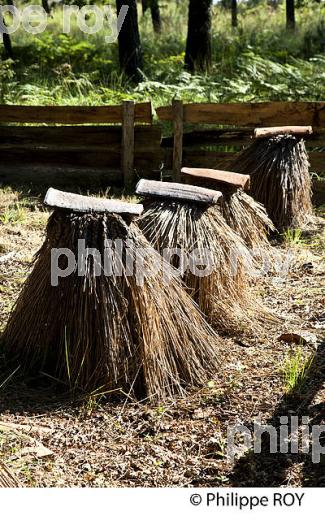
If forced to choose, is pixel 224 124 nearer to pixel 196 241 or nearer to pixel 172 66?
pixel 196 241

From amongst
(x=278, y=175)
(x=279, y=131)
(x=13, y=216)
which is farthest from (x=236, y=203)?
(x=13, y=216)

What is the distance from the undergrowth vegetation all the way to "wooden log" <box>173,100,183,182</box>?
1746 mm

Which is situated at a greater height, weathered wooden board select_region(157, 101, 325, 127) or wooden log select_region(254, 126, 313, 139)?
weathered wooden board select_region(157, 101, 325, 127)

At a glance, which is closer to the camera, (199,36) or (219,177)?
(219,177)

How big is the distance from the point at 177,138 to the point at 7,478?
5.86m

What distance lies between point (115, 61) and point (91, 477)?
11712 millimetres

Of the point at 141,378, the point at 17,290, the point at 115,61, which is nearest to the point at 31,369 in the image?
the point at 141,378

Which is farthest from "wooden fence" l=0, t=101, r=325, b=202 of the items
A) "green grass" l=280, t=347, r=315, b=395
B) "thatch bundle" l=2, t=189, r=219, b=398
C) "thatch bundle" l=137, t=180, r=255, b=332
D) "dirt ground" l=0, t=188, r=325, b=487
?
"thatch bundle" l=2, t=189, r=219, b=398

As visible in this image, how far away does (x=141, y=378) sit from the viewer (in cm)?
383

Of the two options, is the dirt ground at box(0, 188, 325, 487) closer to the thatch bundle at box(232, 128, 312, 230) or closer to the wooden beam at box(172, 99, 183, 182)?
the thatch bundle at box(232, 128, 312, 230)

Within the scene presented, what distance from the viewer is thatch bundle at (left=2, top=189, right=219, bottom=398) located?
3746 mm

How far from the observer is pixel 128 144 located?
8273 millimetres
